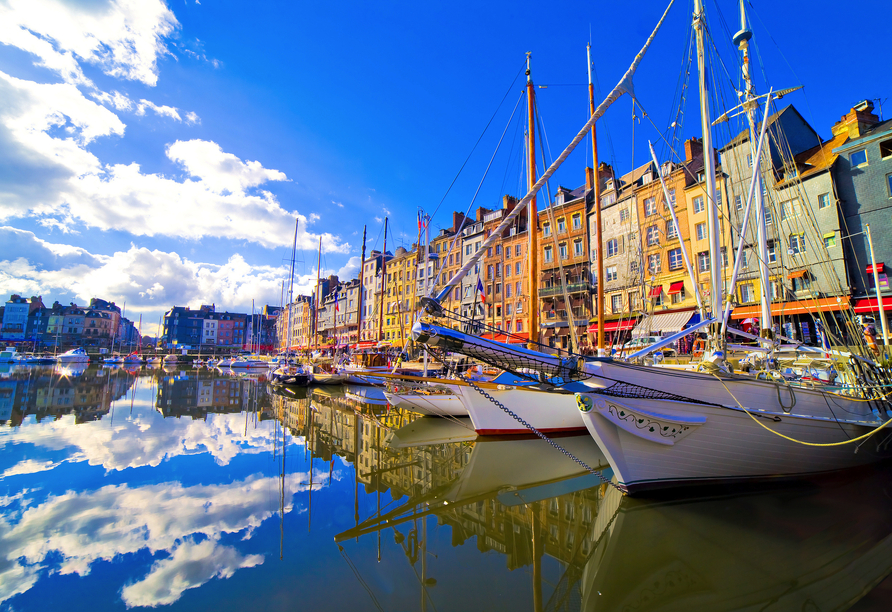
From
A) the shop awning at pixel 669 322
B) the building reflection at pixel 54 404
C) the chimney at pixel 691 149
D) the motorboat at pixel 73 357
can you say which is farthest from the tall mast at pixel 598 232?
the motorboat at pixel 73 357

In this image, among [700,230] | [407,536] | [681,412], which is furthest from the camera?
[700,230]

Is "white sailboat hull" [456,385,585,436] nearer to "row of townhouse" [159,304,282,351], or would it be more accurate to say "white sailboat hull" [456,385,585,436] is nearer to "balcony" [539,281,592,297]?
"balcony" [539,281,592,297]

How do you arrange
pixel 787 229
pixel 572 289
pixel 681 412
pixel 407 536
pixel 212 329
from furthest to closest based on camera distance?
pixel 212 329 → pixel 572 289 → pixel 787 229 → pixel 681 412 → pixel 407 536

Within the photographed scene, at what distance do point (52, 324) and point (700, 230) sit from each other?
153m

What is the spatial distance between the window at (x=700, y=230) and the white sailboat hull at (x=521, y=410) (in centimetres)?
2288

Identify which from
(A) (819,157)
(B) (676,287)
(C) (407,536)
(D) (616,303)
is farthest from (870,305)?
(C) (407,536)

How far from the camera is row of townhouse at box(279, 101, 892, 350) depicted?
16.3m

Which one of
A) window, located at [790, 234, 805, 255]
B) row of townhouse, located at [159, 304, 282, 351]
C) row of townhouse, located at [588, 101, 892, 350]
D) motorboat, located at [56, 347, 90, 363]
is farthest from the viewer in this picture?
row of townhouse, located at [159, 304, 282, 351]

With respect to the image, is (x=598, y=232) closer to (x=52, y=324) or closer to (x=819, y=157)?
(x=819, y=157)

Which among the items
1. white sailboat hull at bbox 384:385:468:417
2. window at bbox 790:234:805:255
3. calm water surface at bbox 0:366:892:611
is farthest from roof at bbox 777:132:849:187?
white sailboat hull at bbox 384:385:468:417

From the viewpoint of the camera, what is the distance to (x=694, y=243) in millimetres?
30953

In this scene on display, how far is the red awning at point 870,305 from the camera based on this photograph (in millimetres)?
21609

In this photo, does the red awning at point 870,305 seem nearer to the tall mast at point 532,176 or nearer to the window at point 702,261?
the window at point 702,261

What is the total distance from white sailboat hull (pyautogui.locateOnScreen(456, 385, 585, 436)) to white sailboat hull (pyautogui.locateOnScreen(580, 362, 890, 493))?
5.57 meters
